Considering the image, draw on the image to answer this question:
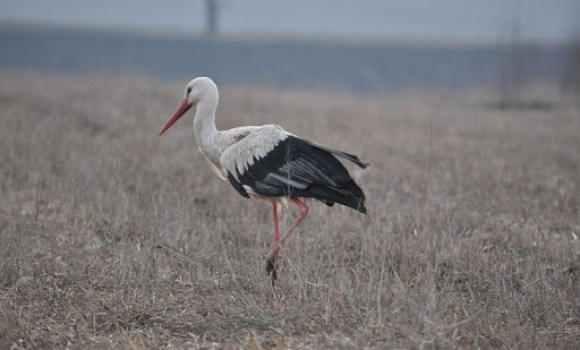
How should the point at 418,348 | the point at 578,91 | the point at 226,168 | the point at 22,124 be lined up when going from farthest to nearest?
the point at 578,91, the point at 22,124, the point at 226,168, the point at 418,348

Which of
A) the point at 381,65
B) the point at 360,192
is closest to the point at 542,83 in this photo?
the point at 381,65

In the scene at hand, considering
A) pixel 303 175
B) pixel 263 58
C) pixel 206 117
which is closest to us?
pixel 303 175

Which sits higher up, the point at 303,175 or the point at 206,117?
the point at 206,117

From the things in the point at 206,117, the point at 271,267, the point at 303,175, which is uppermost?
the point at 206,117

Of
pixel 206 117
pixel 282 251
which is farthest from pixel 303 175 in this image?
pixel 206 117

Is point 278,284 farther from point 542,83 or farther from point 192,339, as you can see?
point 542,83

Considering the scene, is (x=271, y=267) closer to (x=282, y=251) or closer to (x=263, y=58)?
(x=282, y=251)

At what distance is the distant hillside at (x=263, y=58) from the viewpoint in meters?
28.2

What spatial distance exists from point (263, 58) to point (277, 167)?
27.1 metres

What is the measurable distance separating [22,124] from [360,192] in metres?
6.16

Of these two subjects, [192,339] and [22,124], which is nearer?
[192,339]

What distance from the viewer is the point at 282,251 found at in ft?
16.6

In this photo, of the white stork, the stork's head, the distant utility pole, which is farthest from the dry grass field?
the distant utility pole

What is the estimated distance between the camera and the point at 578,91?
756 inches
